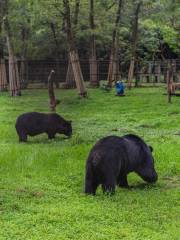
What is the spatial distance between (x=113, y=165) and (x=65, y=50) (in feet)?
106

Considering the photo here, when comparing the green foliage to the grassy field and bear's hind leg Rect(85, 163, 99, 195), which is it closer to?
the grassy field

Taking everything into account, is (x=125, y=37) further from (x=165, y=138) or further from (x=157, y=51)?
(x=165, y=138)

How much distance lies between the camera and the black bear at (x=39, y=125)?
Result: 51.6 ft

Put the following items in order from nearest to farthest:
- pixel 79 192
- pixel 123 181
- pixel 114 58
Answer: pixel 79 192, pixel 123 181, pixel 114 58

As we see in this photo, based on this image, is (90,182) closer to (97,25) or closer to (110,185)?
(110,185)

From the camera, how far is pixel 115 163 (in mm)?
9273

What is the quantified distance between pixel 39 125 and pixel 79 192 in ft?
21.9

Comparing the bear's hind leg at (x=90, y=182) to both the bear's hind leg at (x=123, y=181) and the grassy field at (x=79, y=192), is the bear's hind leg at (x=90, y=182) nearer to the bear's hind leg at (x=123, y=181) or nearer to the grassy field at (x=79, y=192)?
the grassy field at (x=79, y=192)

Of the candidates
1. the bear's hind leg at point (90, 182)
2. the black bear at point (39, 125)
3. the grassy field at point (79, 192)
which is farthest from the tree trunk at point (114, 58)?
the bear's hind leg at point (90, 182)

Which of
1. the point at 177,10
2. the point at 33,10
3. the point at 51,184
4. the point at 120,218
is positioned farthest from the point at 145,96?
the point at 120,218

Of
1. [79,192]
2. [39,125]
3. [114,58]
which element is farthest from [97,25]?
[79,192]

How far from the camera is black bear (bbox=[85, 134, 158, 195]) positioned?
913cm

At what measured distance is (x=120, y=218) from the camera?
778 cm

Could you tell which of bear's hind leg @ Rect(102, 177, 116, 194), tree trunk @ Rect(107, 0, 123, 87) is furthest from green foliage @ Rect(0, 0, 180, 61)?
bear's hind leg @ Rect(102, 177, 116, 194)
